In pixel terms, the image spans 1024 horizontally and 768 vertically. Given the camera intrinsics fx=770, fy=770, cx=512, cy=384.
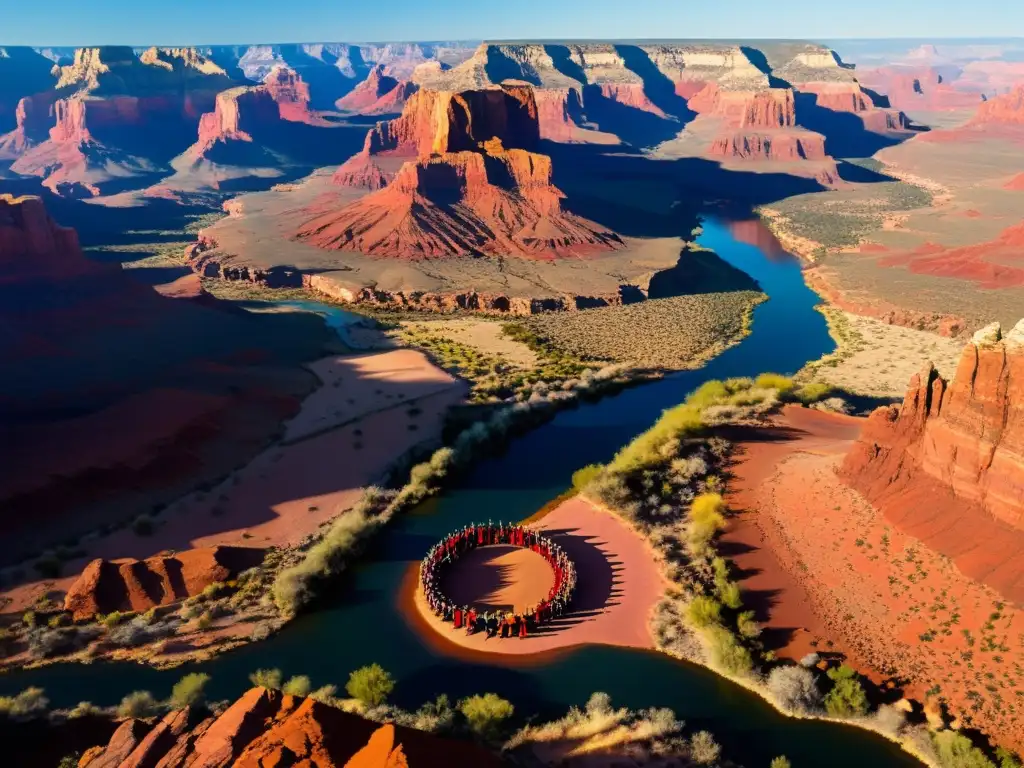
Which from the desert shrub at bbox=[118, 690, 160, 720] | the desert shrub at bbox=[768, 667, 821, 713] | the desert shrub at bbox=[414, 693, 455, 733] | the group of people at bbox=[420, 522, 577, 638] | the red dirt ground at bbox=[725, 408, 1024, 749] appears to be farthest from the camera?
the group of people at bbox=[420, 522, 577, 638]

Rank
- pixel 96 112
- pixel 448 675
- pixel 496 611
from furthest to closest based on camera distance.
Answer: pixel 96 112 < pixel 496 611 < pixel 448 675

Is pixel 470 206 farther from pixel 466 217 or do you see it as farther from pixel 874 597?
pixel 874 597

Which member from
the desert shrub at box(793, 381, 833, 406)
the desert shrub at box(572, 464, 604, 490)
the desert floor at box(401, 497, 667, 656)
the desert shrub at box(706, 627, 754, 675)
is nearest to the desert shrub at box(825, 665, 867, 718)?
the desert shrub at box(706, 627, 754, 675)

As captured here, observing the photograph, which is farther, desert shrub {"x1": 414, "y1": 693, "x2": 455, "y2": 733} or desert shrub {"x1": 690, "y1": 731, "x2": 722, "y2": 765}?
desert shrub {"x1": 414, "y1": 693, "x2": 455, "y2": 733}

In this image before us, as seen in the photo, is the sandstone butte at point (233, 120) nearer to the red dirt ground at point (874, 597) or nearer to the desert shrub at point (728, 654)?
the red dirt ground at point (874, 597)

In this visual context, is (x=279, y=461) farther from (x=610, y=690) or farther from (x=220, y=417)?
(x=610, y=690)

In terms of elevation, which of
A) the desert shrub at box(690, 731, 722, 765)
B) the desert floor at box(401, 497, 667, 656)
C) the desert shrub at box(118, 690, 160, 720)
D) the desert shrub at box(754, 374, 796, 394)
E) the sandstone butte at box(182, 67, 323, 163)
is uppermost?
the sandstone butte at box(182, 67, 323, 163)

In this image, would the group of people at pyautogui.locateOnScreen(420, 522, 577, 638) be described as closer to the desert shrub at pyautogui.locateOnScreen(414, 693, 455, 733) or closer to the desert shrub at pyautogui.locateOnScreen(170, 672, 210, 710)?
the desert shrub at pyautogui.locateOnScreen(414, 693, 455, 733)

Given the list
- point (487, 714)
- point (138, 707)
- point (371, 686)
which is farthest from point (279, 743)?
point (138, 707)

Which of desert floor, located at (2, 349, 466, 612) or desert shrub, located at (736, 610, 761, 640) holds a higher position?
desert floor, located at (2, 349, 466, 612)
